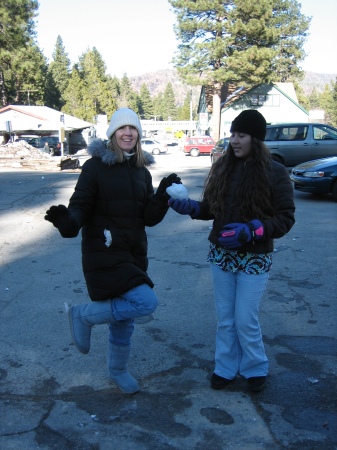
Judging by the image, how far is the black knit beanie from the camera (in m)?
3.14

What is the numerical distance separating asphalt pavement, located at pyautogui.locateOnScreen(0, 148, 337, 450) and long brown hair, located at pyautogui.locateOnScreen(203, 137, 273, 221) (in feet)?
3.98

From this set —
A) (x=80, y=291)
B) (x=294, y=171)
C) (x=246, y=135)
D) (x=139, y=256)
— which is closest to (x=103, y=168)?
(x=139, y=256)

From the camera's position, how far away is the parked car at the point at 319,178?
11.4m

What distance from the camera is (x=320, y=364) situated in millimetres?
3699

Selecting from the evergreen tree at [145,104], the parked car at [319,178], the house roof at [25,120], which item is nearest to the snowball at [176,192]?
the parked car at [319,178]

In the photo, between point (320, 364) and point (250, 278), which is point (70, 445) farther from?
point (320, 364)

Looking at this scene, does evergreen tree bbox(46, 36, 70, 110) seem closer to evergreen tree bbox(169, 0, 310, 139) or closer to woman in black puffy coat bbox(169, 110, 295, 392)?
evergreen tree bbox(169, 0, 310, 139)

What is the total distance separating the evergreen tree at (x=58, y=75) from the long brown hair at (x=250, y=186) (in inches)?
3305

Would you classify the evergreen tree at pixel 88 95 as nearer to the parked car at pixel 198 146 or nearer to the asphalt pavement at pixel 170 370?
the parked car at pixel 198 146

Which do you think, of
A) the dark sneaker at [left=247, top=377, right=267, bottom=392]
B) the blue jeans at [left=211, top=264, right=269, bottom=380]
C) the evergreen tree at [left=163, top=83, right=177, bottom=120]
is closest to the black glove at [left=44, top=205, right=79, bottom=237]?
the blue jeans at [left=211, top=264, right=269, bottom=380]

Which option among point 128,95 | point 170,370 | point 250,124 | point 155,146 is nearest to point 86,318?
point 170,370

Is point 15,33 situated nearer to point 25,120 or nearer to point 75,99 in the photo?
point 25,120

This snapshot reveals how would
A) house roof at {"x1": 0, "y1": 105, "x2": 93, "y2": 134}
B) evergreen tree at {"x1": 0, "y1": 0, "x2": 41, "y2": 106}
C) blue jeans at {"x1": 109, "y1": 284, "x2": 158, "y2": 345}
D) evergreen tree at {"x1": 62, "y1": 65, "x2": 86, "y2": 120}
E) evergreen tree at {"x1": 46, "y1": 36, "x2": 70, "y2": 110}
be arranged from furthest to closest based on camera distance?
1. evergreen tree at {"x1": 46, "y1": 36, "x2": 70, "y2": 110}
2. evergreen tree at {"x1": 62, "y1": 65, "x2": 86, "y2": 120}
3. evergreen tree at {"x1": 0, "y1": 0, "x2": 41, "y2": 106}
4. house roof at {"x1": 0, "y1": 105, "x2": 93, "y2": 134}
5. blue jeans at {"x1": 109, "y1": 284, "x2": 158, "y2": 345}

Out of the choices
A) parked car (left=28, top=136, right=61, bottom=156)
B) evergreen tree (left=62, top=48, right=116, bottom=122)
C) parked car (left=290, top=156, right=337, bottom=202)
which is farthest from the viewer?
evergreen tree (left=62, top=48, right=116, bottom=122)
